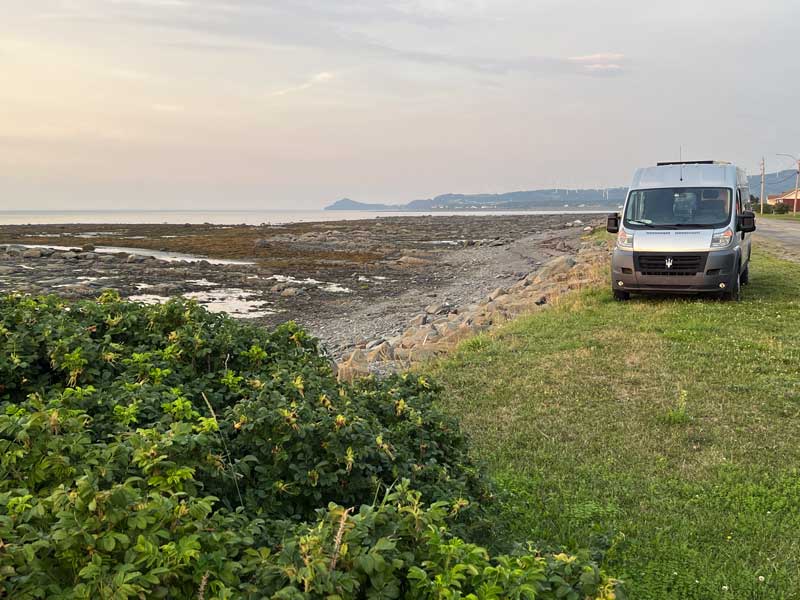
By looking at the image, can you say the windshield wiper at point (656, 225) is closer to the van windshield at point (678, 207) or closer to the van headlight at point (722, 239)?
→ the van windshield at point (678, 207)

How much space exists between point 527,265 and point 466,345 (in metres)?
27.6

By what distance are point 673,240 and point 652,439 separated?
8414 millimetres

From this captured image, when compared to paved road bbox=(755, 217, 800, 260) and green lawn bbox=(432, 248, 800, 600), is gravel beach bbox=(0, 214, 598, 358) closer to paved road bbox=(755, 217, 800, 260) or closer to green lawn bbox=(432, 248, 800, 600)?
green lawn bbox=(432, 248, 800, 600)

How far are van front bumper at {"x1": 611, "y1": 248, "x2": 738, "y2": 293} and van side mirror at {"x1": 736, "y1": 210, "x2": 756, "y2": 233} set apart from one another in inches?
32.5

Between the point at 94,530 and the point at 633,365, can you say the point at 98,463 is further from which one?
the point at 633,365

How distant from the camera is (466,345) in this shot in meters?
11.7

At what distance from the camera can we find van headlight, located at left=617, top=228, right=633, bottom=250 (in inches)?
574

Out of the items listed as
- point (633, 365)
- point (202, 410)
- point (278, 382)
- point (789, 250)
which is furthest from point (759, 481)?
point (789, 250)

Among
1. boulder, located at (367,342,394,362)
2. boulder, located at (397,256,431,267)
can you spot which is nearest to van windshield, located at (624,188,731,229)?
boulder, located at (367,342,394,362)

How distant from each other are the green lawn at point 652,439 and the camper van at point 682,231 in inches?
58.2

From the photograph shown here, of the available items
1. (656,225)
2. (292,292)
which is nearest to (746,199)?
(656,225)

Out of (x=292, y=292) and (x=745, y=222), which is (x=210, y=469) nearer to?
(x=745, y=222)

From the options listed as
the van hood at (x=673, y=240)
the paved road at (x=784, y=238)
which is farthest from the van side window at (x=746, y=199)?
the paved road at (x=784, y=238)

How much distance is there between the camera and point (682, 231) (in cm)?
1423
